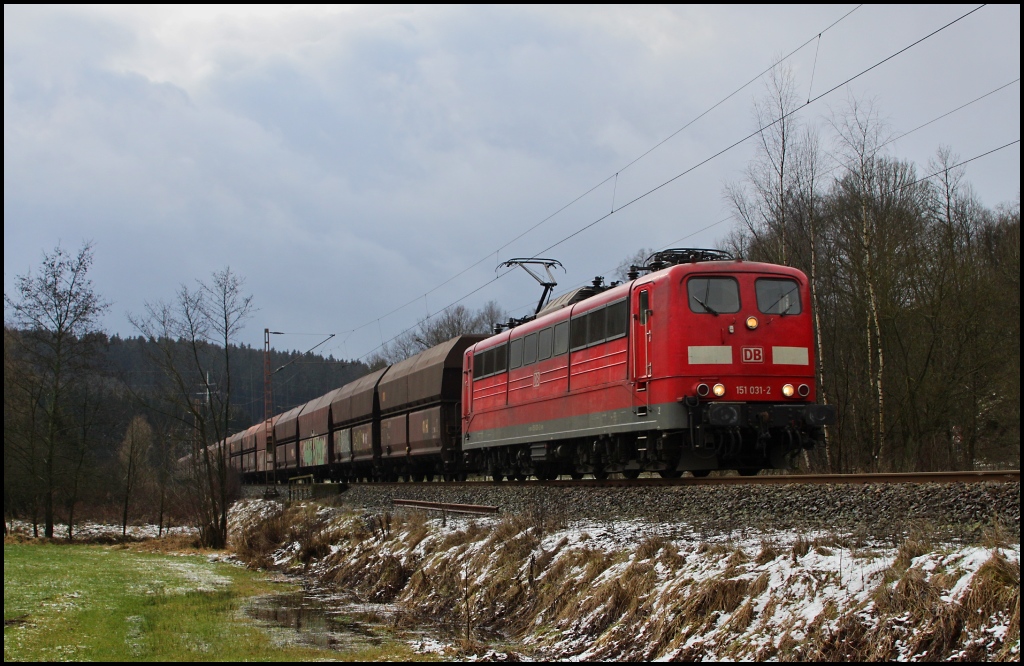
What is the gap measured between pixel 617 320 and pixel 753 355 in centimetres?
257

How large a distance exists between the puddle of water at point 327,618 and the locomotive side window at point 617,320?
5.95 meters

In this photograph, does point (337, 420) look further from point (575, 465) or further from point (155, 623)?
point (155, 623)

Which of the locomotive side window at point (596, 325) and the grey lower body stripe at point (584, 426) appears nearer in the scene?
the grey lower body stripe at point (584, 426)

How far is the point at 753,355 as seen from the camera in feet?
49.6

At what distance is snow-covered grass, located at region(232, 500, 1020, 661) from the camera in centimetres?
732

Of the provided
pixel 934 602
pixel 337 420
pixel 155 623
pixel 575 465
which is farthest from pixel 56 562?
pixel 934 602

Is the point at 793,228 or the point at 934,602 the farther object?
the point at 793,228

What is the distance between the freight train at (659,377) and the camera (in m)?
14.8

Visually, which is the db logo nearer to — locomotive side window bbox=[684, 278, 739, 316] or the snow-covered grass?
locomotive side window bbox=[684, 278, 739, 316]

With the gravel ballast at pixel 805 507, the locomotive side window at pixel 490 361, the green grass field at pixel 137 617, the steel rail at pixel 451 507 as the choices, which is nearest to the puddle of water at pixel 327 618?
the green grass field at pixel 137 617

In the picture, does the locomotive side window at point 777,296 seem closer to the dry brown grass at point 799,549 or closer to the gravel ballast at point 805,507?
the gravel ballast at point 805,507

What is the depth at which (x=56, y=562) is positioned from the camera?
22.8 meters

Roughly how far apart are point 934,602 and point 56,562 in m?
21.2

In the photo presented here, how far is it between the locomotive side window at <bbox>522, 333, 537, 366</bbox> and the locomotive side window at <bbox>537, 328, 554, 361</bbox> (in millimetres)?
246
